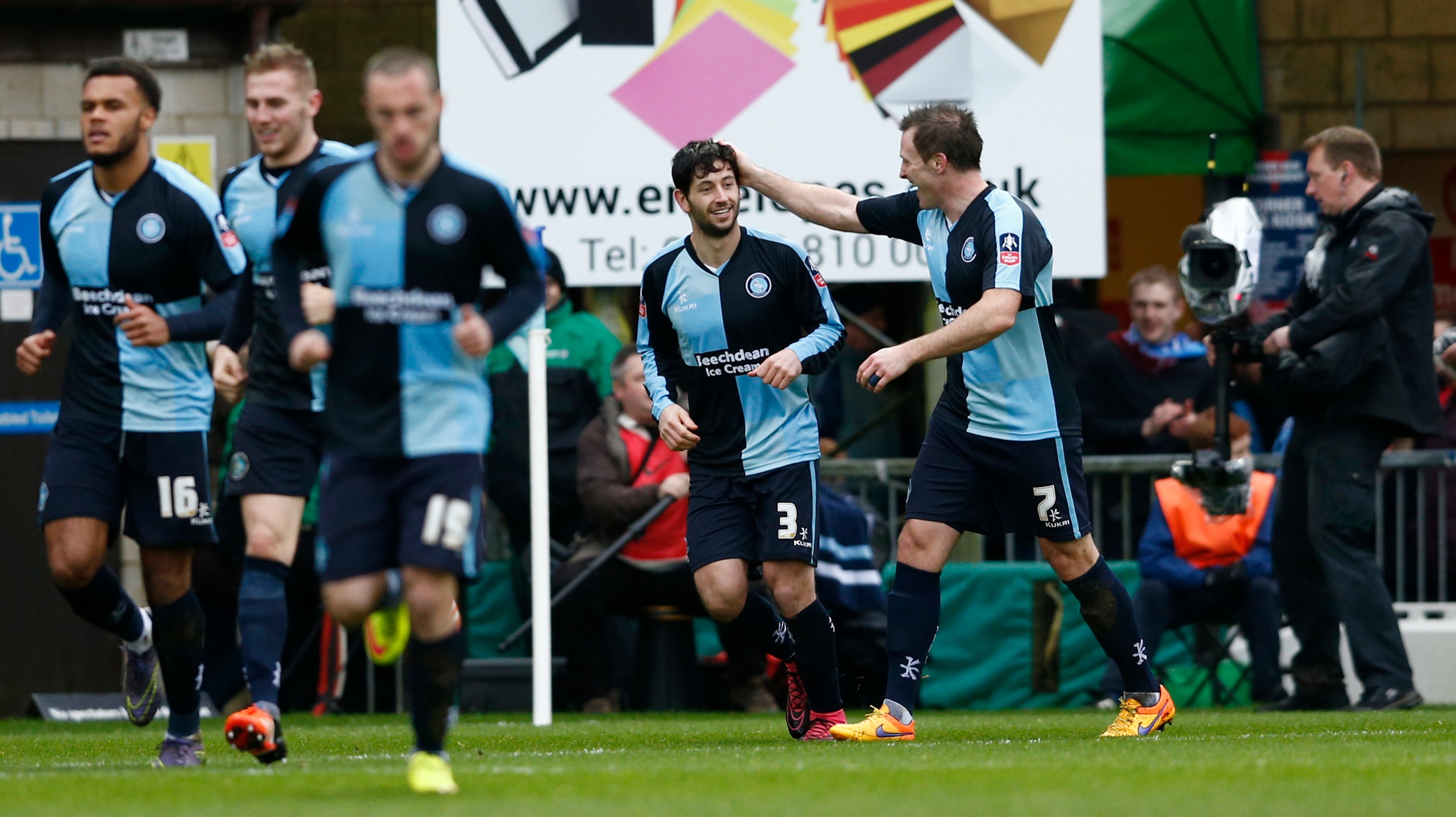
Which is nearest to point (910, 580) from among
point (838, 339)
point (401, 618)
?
point (838, 339)

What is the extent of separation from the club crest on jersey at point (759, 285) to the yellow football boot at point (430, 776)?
2942 mm

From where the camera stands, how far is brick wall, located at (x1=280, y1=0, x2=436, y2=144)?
15.5 m

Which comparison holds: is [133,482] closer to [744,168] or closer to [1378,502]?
[744,168]

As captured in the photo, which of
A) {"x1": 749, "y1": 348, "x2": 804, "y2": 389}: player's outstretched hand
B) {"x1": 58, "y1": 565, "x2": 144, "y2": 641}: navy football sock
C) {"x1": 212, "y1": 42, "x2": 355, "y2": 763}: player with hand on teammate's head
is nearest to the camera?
{"x1": 212, "y1": 42, "x2": 355, "y2": 763}: player with hand on teammate's head

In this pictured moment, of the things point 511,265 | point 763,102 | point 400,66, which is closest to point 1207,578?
point 763,102

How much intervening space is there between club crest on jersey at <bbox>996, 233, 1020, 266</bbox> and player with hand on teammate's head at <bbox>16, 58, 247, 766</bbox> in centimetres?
265

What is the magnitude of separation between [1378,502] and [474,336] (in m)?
7.29

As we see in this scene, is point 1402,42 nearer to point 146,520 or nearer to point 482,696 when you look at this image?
point 482,696

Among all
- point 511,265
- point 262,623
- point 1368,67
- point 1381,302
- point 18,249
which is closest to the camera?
point 511,265

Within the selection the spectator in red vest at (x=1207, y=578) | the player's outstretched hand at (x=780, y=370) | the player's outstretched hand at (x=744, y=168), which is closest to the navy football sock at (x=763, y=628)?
the player's outstretched hand at (x=780, y=370)

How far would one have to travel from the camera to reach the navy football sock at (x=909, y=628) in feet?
26.2

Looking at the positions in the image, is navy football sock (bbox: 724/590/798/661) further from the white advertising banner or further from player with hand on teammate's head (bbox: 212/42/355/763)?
the white advertising banner

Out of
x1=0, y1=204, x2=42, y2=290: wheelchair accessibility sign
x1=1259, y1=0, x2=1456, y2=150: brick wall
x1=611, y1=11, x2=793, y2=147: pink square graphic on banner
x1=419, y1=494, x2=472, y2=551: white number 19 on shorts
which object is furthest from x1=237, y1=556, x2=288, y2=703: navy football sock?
x1=1259, y1=0, x2=1456, y2=150: brick wall

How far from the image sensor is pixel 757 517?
8.26 metres
